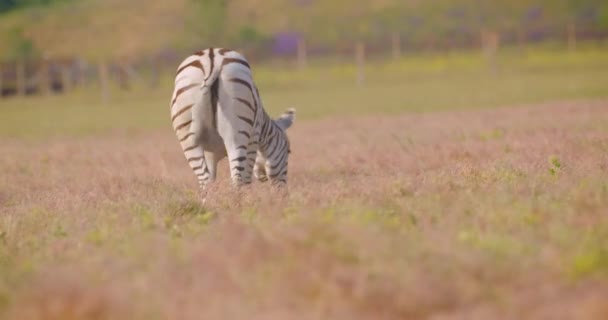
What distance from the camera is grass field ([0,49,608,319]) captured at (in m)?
5.17

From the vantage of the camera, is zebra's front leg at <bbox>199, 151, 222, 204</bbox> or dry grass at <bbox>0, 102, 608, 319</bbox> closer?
dry grass at <bbox>0, 102, 608, 319</bbox>

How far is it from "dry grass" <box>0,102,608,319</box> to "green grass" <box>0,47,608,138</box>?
17.5 metres

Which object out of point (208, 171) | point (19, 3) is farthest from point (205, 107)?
point (19, 3)

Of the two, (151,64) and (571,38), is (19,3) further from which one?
(571,38)

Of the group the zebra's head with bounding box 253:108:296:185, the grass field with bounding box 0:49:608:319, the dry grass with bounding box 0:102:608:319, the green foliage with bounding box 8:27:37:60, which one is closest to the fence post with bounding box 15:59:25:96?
the green foliage with bounding box 8:27:37:60

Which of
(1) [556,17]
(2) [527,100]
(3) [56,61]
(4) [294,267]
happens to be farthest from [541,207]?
(1) [556,17]

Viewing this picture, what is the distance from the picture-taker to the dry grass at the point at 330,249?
16.9 feet

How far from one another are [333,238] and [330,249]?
0.54 ft

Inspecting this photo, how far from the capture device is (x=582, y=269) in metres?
5.30

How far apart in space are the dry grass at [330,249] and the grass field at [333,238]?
12mm

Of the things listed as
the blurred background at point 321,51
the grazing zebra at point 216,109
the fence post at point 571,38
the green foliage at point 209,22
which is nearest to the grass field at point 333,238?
the grazing zebra at point 216,109

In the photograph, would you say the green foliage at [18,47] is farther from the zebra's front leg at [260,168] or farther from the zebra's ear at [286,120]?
the zebra's front leg at [260,168]

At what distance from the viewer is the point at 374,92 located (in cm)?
4066

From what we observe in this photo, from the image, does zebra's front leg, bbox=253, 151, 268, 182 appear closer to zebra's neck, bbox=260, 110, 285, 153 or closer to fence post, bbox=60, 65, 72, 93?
zebra's neck, bbox=260, 110, 285, 153
